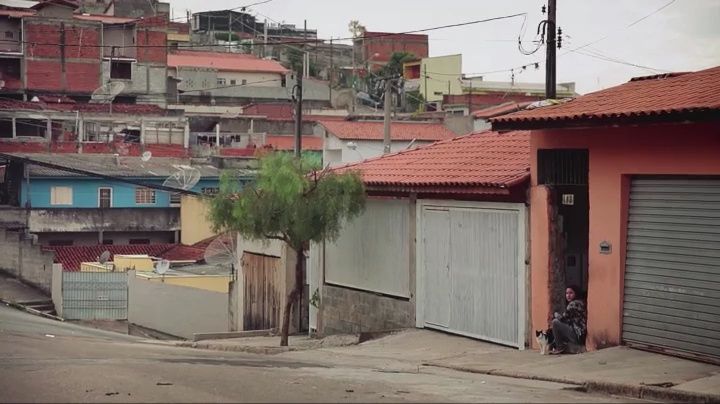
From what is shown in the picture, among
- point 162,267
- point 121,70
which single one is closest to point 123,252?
point 162,267

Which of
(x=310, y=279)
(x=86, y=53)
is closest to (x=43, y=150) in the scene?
(x=86, y=53)

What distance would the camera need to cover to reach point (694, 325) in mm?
14727

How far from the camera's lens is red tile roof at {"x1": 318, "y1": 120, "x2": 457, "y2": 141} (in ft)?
203

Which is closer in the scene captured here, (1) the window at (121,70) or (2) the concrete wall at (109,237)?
(2) the concrete wall at (109,237)

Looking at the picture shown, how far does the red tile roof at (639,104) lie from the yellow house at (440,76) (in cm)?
7605

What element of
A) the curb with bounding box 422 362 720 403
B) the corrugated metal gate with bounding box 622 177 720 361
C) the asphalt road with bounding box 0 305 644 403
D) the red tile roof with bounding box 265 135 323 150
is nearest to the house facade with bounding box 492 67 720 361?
the corrugated metal gate with bounding box 622 177 720 361

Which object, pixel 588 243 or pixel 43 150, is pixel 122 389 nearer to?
pixel 588 243

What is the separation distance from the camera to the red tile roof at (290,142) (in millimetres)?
74562

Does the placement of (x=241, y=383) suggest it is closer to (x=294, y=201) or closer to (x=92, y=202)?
(x=294, y=201)

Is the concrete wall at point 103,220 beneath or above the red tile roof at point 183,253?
above

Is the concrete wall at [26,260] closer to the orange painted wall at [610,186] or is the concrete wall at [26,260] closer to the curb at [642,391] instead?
the orange painted wall at [610,186]

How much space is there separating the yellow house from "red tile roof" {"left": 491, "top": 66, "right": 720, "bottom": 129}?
76.1 meters

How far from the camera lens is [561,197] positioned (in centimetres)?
1739

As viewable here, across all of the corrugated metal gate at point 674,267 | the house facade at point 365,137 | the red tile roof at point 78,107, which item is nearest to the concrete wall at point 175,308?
the corrugated metal gate at point 674,267
